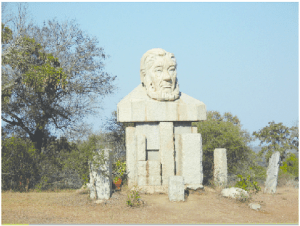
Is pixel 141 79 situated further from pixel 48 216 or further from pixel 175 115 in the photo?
pixel 48 216

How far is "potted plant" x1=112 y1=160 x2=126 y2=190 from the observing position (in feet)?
31.1

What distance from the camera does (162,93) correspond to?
9.95 m

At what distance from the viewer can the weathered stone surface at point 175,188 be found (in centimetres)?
862

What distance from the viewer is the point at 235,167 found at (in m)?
15.3

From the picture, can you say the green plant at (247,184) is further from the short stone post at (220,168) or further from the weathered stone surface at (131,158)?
the weathered stone surface at (131,158)

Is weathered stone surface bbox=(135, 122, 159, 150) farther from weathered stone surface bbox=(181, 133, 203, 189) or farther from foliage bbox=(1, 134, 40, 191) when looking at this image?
foliage bbox=(1, 134, 40, 191)

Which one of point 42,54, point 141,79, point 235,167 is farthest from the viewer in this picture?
point 235,167

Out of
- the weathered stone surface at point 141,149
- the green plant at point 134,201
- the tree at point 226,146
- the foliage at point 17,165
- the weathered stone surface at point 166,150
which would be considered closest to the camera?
the green plant at point 134,201

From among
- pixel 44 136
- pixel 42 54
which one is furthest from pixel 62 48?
pixel 44 136

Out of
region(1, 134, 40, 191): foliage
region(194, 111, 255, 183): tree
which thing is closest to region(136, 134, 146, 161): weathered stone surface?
region(1, 134, 40, 191): foliage

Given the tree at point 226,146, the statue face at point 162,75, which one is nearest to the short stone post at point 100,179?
the statue face at point 162,75

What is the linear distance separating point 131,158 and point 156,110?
1463mm

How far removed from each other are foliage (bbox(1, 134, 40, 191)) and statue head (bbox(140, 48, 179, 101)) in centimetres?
455

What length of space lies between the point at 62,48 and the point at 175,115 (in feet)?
23.3
